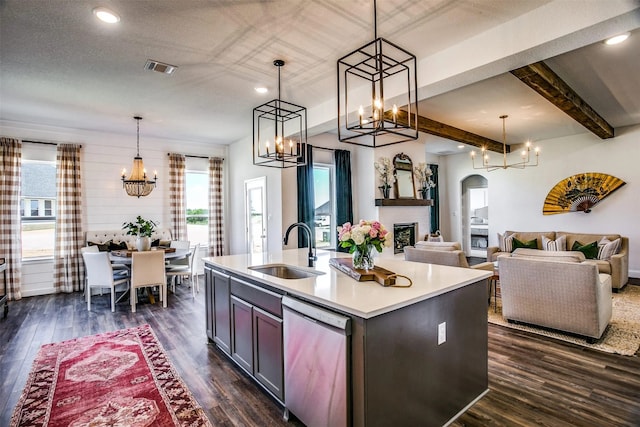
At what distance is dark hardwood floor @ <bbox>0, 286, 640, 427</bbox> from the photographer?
2.22 meters

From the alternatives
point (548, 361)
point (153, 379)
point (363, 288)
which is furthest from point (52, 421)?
point (548, 361)

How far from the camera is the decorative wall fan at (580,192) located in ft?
21.8

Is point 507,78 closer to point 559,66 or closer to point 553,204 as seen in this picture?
point 559,66

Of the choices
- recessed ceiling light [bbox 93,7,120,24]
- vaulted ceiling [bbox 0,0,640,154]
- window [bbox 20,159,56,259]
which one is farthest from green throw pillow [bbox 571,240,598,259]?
window [bbox 20,159,56,259]

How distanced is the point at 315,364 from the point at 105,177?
600cm

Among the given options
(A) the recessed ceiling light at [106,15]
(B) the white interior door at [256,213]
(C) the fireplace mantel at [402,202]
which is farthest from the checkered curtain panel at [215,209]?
(A) the recessed ceiling light at [106,15]

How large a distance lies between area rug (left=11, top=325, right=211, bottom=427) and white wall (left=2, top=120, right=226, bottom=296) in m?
2.95

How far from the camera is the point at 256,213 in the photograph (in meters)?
6.57

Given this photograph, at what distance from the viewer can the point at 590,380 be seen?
2.63m

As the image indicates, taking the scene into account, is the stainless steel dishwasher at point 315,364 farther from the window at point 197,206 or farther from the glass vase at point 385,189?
the window at point 197,206

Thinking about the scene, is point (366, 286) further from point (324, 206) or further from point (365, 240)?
point (324, 206)

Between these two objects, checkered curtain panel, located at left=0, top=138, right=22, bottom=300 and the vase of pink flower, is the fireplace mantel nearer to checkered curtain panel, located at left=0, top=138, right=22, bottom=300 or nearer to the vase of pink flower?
the vase of pink flower

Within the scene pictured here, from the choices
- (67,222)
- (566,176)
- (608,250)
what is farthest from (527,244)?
(67,222)

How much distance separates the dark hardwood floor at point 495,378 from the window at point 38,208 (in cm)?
178
